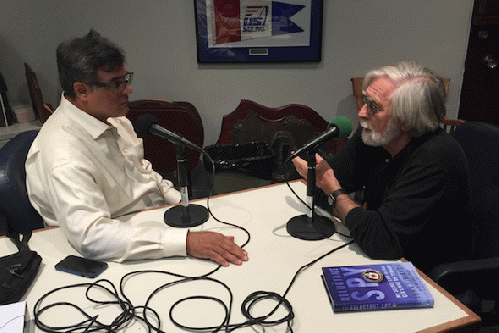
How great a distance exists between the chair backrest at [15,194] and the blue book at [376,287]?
109 cm

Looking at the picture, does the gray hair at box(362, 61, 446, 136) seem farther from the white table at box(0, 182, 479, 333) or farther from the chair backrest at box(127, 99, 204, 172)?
the chair backrest at box(127, 99, 204, 172)

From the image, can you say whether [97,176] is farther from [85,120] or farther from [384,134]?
[384,134]

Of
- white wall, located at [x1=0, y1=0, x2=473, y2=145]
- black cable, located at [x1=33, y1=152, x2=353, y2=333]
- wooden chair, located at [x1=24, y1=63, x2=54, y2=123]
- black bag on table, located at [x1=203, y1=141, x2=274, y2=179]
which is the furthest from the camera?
white wall, located at [x1=0, y1=0, x2=473, y2=145]

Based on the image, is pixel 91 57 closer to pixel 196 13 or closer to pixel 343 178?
pixel 343 178

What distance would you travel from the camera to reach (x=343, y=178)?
1.72 meters

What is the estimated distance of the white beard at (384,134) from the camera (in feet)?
4.52

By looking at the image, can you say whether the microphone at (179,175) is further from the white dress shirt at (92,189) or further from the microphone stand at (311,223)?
the microphone stand at (311,223)

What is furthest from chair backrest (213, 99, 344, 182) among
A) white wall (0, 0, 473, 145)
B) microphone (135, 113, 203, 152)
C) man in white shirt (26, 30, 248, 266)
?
microphone (135, 113, 203, 152)

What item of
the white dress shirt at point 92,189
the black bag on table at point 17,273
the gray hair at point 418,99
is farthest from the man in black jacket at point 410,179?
the black bag on table at point 17,273

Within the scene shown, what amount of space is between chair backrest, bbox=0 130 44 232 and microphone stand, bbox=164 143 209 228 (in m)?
0.50

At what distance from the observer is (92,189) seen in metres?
1.29

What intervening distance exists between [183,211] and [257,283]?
0.50 meters

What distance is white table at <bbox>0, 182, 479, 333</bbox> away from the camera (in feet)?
3.18

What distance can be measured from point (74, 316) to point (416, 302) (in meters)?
0.88
